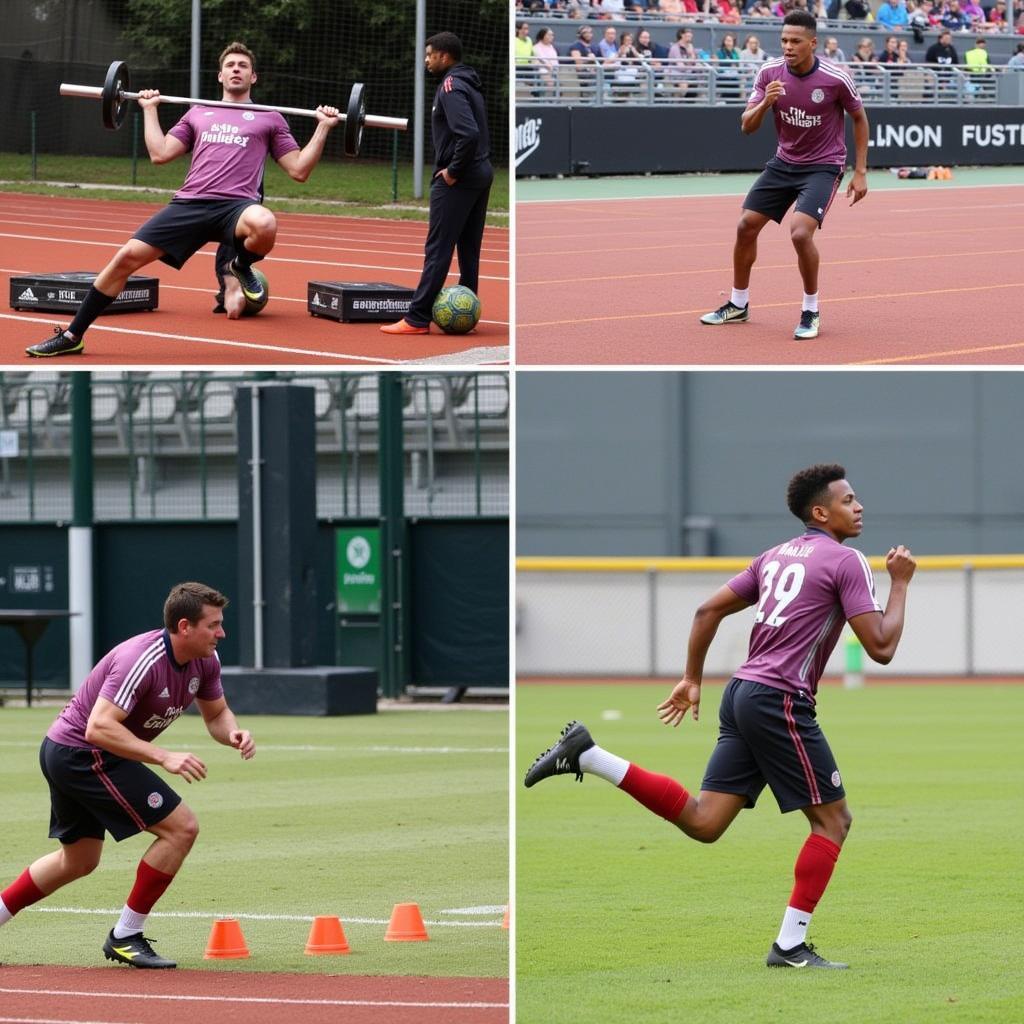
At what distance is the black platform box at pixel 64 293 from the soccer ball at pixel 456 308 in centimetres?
273

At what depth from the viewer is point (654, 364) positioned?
1249cm

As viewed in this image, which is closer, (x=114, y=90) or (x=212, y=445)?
(x=114, y=90)

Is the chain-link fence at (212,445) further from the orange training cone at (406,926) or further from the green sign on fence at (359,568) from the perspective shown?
the orange training cone at (406,926)

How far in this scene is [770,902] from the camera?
8.47 metres

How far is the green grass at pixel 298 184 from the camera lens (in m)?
33.7

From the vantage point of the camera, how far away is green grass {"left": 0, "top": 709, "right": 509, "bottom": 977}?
759cm

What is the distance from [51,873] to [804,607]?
310 centimetres

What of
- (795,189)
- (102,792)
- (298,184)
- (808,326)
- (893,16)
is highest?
(893,16)

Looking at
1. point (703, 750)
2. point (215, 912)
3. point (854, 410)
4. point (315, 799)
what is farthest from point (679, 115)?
point (215, 912)

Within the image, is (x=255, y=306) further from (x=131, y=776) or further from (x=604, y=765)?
(x=604, y=765)

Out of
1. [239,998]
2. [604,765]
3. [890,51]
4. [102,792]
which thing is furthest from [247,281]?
[890,51]

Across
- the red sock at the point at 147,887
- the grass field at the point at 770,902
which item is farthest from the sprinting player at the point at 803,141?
the red sock at the point at 147,887

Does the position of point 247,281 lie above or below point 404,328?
above

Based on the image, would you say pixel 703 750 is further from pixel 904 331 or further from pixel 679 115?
pixel 679 115
